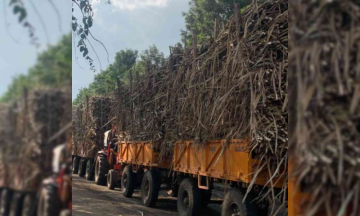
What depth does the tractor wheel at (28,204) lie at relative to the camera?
161 centimetres

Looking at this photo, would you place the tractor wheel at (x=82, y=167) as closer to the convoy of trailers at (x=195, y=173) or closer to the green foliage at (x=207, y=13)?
the convoy of trailers at (x=195, y=173)

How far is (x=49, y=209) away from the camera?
5.18 feet

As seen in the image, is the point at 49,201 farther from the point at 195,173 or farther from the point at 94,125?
the point at 94,125

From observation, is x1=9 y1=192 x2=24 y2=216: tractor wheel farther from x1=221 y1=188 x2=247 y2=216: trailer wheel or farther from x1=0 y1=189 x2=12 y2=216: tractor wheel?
x1=221 y1=188 x2=247 y2=216: trailer wheel

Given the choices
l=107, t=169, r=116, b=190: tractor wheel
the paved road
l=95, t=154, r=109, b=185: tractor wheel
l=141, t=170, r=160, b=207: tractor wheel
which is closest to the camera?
the paved road

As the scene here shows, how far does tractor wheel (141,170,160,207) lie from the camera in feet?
34.9

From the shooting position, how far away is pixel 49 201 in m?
1.58

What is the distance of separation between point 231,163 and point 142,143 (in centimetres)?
540

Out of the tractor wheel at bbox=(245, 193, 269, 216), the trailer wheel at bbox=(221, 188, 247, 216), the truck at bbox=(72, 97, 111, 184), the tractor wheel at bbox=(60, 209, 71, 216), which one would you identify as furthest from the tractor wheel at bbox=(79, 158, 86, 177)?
the tractor wheel at bbox=(60, 209, 71, 216)

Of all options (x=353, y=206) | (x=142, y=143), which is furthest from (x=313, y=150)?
(x=142, y=143)

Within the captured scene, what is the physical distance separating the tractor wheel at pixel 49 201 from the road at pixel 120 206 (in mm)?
7118

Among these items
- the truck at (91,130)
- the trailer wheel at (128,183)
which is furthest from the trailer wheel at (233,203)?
the truck at (91,130)

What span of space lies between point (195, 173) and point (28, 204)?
6455 millimetres

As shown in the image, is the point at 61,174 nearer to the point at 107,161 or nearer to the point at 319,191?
the point at 319,191
